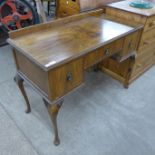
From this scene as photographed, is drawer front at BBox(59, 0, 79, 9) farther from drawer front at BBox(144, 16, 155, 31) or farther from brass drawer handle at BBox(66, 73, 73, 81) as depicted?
brass drawer handle at BBox(66, 73, 73, 81)

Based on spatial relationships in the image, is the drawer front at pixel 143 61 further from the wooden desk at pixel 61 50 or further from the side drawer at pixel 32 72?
the side drawer at pixel 32 72

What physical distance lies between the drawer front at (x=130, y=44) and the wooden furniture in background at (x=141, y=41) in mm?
106

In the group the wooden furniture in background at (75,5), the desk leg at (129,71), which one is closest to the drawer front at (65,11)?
the wooden furniture in background at (75,5)

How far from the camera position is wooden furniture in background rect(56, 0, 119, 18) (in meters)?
1.66

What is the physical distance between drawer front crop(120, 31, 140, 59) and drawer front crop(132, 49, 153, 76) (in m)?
0.29

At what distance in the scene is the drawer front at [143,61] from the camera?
6.25 feet

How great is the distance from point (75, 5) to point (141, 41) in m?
0.74

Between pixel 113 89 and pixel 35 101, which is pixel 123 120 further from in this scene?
pixel 35 101

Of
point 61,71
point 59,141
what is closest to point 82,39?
point 61,71

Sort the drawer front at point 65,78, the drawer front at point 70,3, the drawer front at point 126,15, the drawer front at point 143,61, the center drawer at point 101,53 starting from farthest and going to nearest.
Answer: the drawer front at point 143,61
the drawer front at point 70,3
the drawer front at point 126,15
the center drawer at point 101,53
the drawer front at point 65,78

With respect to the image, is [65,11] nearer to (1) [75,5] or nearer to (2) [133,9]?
(1) [75,5]

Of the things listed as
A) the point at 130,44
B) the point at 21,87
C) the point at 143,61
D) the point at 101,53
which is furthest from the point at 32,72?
the point at 143,61

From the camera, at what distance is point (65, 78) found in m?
1.05

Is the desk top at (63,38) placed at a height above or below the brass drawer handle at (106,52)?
above
